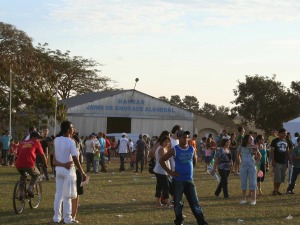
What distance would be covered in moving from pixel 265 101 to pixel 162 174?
51.4 metres

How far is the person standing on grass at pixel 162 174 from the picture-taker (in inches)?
579

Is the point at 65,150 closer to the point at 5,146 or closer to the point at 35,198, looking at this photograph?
the point at 35,198

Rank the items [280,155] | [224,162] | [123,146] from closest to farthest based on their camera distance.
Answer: [224,162]
[280,155]
[123,146]

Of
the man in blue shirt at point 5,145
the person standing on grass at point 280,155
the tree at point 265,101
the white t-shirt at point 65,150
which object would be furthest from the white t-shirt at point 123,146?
the tree at point 265,101

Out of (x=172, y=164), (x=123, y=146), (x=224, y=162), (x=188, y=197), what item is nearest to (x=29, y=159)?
(x=172, y=164)

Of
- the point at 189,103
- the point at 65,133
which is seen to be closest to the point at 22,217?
the point at 65,133

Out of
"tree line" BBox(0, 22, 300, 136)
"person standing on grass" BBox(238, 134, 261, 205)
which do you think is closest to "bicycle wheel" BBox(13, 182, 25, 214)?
"person standing on grass" BBox(238, 134, 261, 205)

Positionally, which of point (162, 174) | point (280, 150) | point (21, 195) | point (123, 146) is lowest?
point (21, 195)

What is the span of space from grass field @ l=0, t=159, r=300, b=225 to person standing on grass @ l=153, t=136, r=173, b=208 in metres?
0.37

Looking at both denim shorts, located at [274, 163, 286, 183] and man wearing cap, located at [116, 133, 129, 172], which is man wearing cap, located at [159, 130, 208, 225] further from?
man wearing cap, located at [116, 133, 129, 172]

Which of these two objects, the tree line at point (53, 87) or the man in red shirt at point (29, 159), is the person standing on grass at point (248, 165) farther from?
the tree line at point (53, 87)

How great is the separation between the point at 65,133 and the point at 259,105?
54863 millimetres

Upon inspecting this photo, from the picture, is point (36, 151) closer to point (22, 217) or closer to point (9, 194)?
point (22, 217)

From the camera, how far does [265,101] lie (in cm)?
6519
